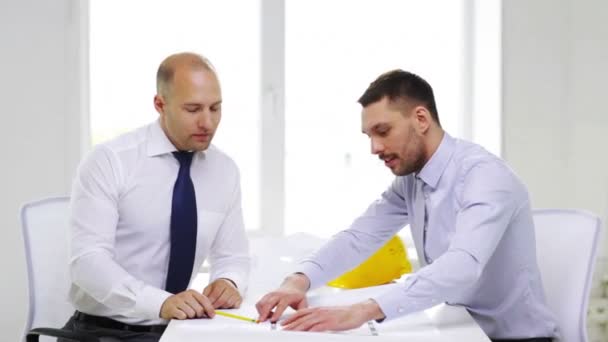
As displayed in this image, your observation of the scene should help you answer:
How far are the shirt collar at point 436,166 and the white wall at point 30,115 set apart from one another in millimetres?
2069

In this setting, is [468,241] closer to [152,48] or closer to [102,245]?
[102,245]

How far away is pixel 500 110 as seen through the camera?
13.1ft

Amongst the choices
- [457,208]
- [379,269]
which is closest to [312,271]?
[457,208]

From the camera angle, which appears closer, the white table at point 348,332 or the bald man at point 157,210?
the white table at point 348,332

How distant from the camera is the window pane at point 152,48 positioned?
4.05m

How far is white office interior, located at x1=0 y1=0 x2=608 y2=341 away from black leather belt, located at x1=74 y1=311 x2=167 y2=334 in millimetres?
1485

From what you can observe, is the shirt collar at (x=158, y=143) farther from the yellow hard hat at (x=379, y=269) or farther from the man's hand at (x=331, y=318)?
the yellow hard hat at (x=379, y=269)

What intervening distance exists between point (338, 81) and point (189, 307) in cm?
235

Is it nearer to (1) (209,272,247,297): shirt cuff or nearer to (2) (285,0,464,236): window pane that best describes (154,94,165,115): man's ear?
(1) (209,272,247,297): shirt cuff

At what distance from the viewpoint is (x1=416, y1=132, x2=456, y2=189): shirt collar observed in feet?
7.55

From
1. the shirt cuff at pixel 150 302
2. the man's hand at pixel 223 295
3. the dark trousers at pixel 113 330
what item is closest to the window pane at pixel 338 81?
the dark trousers at pixel 113 330

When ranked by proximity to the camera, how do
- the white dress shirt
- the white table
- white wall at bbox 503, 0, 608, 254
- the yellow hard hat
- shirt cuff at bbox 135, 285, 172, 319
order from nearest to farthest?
the white table → shirt cuff at bbox 135, 285, 172, 319 → the white dress shirt → the yellow hard hat → white wall at bbox 503, 0, 608, 254

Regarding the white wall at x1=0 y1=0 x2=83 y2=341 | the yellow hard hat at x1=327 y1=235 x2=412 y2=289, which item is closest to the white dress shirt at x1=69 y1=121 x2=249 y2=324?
the yellow hard hat at x1=327 y1=235 x2=412 y2=289

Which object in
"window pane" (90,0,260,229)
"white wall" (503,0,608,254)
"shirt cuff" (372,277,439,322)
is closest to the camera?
"shirt cuff" (372,277,439,322)
